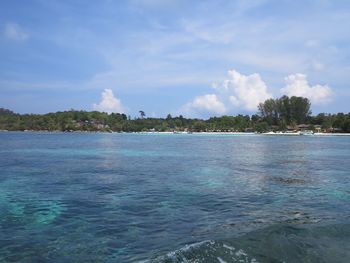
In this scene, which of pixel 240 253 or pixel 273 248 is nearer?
pixel 240 253

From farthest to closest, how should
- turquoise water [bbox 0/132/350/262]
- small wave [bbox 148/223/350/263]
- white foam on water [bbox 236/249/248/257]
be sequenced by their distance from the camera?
1. turquoise water [bbox 0/132/350/262]
2. white foam on water [bbox 236/249/248/257]
3. small wave [bbox 148/223/350/263]

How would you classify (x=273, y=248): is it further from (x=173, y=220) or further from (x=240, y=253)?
(x=173, y=220)

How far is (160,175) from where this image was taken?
123 feet

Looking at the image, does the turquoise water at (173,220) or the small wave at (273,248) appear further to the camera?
the turquoise water at (173,220)

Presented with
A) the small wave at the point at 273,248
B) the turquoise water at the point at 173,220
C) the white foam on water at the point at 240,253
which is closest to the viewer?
the small wave at the point at 273,248

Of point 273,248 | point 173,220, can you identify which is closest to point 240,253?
point 273,248

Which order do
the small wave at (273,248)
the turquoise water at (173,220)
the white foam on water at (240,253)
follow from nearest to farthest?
the small wave at (273,248) → the white foam on water at (240,253) → the turquoise water at (173,220)

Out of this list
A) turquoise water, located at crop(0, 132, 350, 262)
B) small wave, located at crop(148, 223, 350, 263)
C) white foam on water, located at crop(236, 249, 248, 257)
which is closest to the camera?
small wave, located at crop(148, 223, 350, 263)

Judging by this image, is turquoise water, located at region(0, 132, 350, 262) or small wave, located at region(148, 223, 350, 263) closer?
small wave, located at region(148, 223, 350, 263)

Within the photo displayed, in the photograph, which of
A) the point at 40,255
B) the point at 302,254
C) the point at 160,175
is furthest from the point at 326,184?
the point at 40,255

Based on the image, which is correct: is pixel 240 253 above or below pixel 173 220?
above

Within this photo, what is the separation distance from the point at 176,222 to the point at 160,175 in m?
19.4

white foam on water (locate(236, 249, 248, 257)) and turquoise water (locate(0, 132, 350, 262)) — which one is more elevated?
white foam on water (locate(236, 249, 248, 257))

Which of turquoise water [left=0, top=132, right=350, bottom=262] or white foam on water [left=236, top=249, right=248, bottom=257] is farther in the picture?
turquoise water [left=0, top=132, right=350, bottom=262]
